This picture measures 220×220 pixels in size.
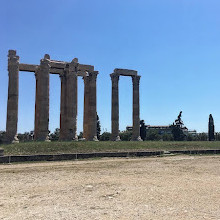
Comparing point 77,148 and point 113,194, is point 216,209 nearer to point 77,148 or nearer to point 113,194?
point 113,194

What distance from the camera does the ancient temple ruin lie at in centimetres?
4000

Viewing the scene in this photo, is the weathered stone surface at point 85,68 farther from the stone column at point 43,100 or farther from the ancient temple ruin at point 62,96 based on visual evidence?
the stone column at point 43,100

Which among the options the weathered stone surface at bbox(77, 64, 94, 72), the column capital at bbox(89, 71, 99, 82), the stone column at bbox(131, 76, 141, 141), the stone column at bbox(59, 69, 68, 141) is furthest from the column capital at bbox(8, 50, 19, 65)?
the stone column at bbox(131, 76, 141, 141)

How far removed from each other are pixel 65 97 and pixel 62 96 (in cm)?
85

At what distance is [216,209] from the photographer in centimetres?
880

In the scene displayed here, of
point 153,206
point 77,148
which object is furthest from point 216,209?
point 77,148

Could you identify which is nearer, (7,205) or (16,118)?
(7,205)

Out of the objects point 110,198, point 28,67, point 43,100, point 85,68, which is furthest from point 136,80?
point 110,198

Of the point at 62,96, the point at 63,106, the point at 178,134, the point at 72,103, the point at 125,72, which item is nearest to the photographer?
the point at 72,103

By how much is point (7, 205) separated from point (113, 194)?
3568 mm

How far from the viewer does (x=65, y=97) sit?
1836 inches

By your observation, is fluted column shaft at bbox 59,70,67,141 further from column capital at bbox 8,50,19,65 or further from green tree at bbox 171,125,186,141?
green tree at bbox 171,125,186,141

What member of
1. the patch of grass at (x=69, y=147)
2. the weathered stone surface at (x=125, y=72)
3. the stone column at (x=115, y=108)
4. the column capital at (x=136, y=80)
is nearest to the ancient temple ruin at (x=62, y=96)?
the stone column at (x=115, y=108)

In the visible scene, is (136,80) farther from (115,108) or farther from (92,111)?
(92,111)
